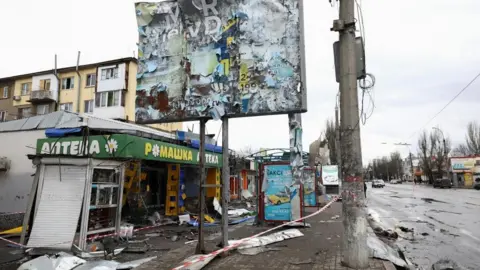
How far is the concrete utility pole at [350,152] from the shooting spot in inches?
243

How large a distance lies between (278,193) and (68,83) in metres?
39.1

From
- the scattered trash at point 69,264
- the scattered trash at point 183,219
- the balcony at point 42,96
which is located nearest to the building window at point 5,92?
the balcony at point 42,96

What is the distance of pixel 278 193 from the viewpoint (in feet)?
41.1

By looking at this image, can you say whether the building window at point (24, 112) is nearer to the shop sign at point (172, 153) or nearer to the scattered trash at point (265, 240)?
the shop sign at point (172, 153)

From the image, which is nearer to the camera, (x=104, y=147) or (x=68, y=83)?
(x=104, y=147)

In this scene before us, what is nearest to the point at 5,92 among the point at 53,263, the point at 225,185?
the point at 53,263

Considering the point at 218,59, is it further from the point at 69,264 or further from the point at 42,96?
the point at 42,96

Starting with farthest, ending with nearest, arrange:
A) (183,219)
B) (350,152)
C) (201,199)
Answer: (183,219)
(201,199)
(350,152)

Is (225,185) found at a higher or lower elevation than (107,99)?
lower

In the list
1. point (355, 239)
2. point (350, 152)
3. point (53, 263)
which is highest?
point (350, 152)

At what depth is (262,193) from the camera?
41.9 ft

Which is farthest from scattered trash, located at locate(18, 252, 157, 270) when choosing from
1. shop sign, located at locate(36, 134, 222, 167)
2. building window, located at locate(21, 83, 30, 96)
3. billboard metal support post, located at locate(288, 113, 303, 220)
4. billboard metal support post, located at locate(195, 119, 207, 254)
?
building window, located at locate(21, 83, 30, 96)

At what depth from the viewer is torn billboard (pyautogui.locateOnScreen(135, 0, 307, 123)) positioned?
7.70 metres

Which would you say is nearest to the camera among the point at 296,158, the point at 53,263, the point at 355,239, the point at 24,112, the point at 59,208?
the point at 355,239
